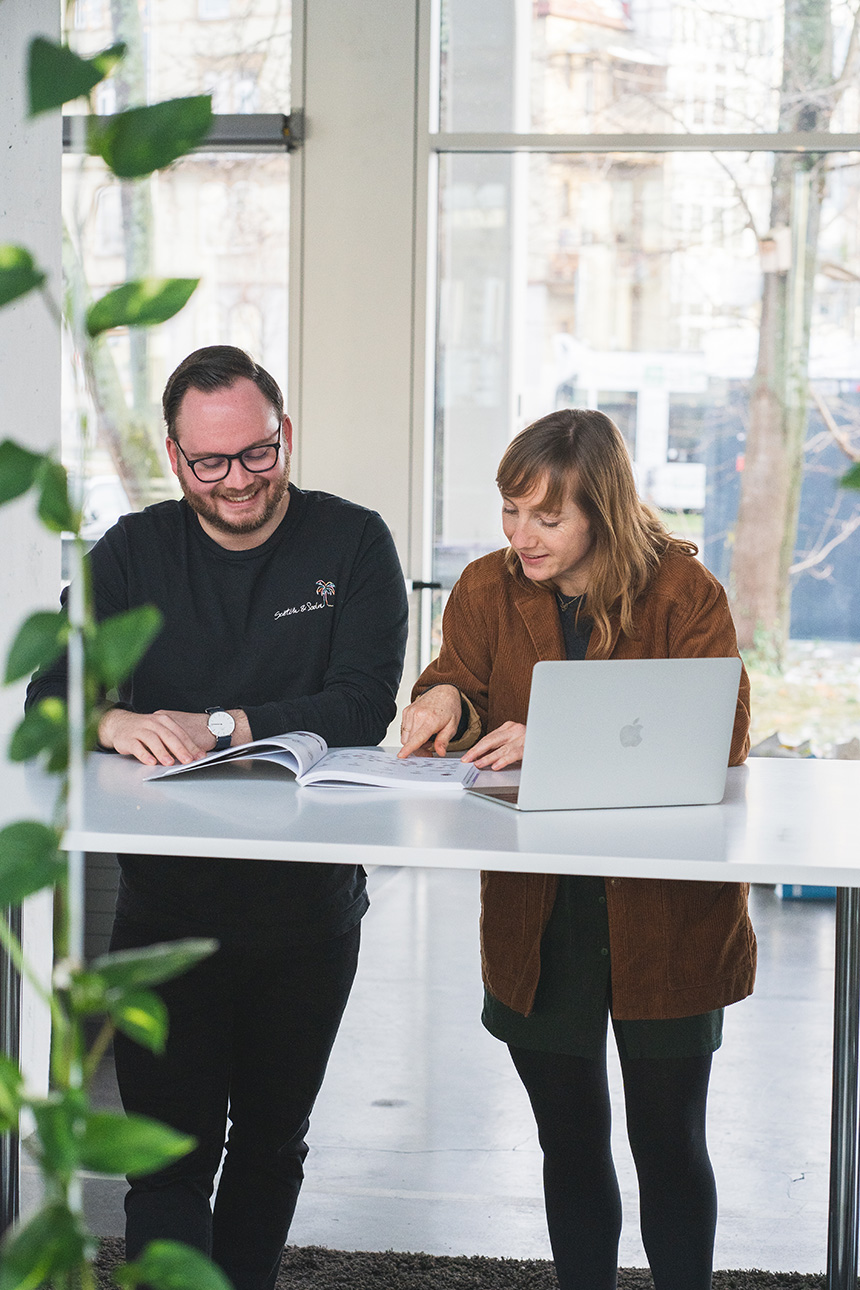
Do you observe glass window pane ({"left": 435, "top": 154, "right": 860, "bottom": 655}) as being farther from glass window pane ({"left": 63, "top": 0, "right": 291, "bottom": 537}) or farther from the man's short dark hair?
the man's short dark hair

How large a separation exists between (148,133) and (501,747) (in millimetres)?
1530

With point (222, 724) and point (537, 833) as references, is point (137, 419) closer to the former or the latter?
point (222, 724)

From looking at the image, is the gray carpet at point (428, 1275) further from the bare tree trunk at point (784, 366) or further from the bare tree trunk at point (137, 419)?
the bare tree trunk at point (137, 419)

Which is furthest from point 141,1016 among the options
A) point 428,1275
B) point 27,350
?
point 27,350

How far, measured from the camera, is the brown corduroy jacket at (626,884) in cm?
171

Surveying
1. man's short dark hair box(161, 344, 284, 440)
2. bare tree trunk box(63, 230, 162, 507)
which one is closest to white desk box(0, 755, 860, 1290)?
man's short dark hair box(161, 344, 284, 440)

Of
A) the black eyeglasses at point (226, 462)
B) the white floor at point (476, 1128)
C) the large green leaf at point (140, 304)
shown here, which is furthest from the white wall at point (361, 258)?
the large green leaf at point (140, 304)

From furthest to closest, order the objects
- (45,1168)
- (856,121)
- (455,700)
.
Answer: (856,121), (455,700), (45,1168)

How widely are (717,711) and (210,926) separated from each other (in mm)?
736

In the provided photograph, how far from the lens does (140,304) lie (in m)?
0.35

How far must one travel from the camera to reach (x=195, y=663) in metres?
1.94

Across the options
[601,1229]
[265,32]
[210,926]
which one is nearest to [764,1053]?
[601,1229]

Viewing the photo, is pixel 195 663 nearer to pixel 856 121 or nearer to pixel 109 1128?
pixel 109 1128

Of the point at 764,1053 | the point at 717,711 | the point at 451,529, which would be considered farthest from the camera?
the point at 451,529
